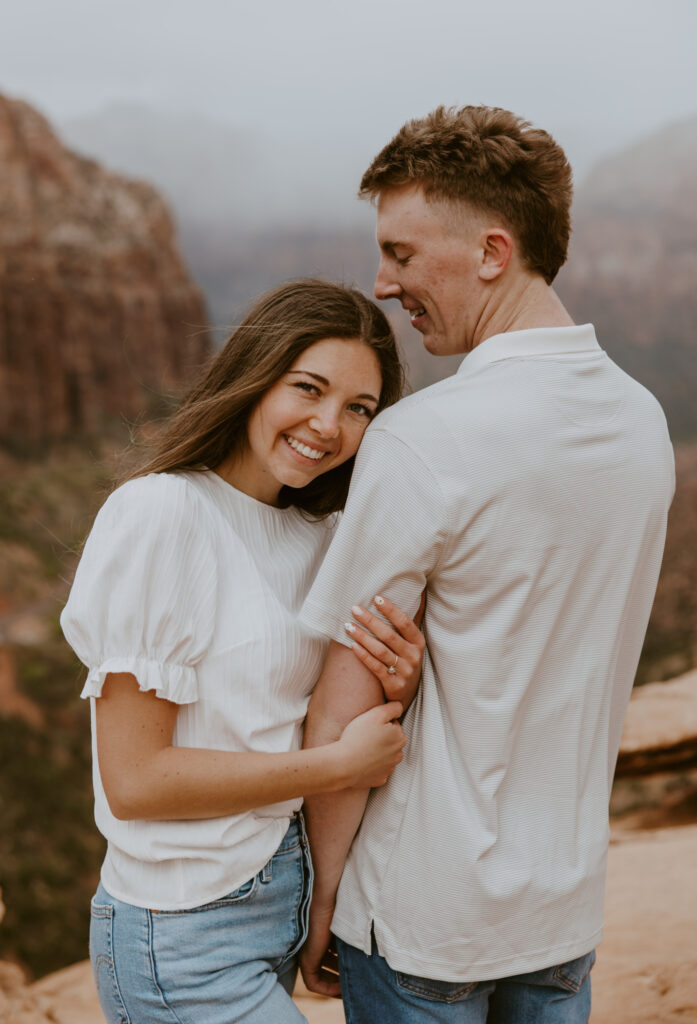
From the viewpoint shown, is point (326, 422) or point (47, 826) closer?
point (326, 422)

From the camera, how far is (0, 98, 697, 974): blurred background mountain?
1375cm

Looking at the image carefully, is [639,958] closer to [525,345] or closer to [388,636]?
[388,636]

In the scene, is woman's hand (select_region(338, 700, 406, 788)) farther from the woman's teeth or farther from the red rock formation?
the red rock formation

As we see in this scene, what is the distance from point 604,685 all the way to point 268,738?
1.67ft

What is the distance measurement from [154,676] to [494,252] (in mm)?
805

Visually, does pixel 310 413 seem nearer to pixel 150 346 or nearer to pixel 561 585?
pixel 561 585

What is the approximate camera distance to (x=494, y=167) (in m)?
1.38

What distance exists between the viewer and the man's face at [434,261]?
1440mm

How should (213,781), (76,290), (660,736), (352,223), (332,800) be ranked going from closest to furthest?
(213,781) < (332,800) < (660,736) < (76,290) < (352,223)

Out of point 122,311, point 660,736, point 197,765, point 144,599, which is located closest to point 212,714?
point 197,765

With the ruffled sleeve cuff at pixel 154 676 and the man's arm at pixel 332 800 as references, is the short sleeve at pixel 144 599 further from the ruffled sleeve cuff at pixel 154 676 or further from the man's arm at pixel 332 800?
the man's arm at pixel 332 800


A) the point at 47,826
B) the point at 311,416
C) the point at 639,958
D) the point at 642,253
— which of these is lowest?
the point at 47,826

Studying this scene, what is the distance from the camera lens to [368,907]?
138cm

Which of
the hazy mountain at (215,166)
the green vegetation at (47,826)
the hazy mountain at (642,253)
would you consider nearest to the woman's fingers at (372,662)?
the green vegetation at (47,826)
